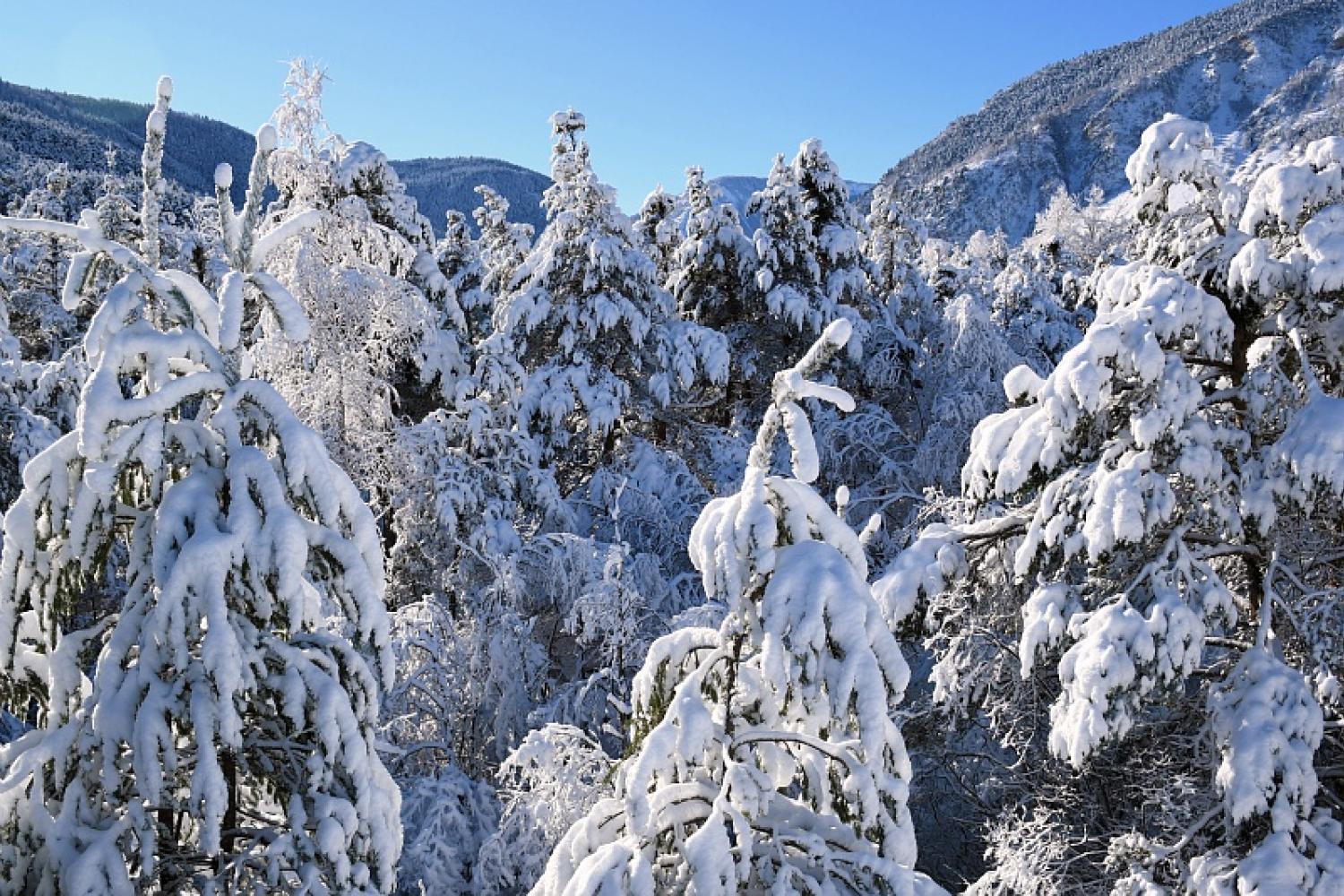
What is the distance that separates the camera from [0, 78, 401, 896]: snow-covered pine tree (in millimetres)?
3551

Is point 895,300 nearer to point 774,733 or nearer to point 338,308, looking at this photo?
point 338,308

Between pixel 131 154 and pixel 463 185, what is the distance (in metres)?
77.0

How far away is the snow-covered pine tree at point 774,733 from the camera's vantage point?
10.4 ft

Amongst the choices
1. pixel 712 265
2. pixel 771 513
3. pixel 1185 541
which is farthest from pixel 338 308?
pixel 712 265

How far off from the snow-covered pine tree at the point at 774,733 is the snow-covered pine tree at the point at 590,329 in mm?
10574

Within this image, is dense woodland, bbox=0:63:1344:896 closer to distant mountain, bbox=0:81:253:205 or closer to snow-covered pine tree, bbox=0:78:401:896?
snow-covered pine tree, bbox=0:78:401:896

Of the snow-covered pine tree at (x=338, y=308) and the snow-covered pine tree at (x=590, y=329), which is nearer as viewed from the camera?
the snow-covered pine tree at (x=338, y=308)

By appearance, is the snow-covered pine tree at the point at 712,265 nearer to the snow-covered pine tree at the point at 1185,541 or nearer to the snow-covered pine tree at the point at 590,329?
the snow-covered pine tree at the point at 590,329

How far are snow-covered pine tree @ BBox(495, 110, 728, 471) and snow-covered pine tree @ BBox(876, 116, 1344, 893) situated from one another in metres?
8.18

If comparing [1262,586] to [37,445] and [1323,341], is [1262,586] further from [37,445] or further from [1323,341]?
[37,445]

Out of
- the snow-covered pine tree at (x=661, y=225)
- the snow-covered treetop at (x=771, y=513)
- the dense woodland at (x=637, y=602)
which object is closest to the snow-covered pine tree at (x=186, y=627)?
the dense woodland at (x=637, y=602)

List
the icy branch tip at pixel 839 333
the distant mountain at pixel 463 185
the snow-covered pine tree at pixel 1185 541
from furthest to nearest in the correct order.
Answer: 1. the distant mountain at pixel 463 185
2. the snow-covered pine tree at pixel 1185 541
3. the icy branch tip at pixel 839 333

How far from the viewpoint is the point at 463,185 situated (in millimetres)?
179125

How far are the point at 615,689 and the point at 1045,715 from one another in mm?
4898
